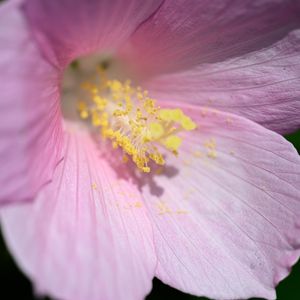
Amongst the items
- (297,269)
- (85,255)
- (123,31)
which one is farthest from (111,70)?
(297,269)

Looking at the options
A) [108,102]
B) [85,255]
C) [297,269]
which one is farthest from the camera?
[297,269]

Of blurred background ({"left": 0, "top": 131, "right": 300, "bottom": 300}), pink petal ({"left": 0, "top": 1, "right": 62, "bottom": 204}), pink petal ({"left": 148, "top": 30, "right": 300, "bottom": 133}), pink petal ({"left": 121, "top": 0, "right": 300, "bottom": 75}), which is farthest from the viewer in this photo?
blurred background ({"left": 0, "top": 131, "right": 300, "bottom": 300})

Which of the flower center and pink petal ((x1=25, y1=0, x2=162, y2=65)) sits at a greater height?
pink petal ((x1=25, y1=0, x2=162, y2=65))

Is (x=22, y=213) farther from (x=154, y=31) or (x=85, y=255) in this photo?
(x=154, y=31)

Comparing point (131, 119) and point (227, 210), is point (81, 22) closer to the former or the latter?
point (131, 119)

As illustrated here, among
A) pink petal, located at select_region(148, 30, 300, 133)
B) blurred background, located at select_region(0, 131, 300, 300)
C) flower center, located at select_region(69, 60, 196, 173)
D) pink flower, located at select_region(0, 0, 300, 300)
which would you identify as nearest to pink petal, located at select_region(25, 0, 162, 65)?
pink flower, located at select_region(0, 0, 300, 300)

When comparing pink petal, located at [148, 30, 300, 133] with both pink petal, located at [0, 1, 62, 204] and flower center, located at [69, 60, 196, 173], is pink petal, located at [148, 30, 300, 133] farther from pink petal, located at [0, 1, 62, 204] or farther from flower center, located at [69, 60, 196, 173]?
pink petal, located at [0, 1, 62, 204]

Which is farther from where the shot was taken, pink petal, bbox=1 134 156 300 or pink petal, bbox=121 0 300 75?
pink petal, bbox=121 0 300 75

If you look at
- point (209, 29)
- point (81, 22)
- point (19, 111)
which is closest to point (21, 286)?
point (19, 111)
